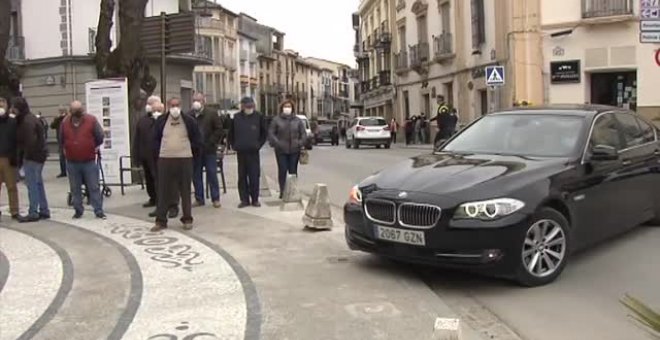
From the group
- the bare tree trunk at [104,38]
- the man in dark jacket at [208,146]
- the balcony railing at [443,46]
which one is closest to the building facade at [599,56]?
the balcony railing at [443,46]

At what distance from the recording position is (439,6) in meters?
36.6

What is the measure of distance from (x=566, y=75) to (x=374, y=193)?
2150cm

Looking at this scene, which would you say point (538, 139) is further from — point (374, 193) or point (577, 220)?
point (374, 193)

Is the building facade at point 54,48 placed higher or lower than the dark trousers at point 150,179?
higher

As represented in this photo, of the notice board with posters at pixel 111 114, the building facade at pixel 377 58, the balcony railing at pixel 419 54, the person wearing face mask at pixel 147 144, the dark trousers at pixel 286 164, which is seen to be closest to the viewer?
the person wearing face mask at pixel 147 144

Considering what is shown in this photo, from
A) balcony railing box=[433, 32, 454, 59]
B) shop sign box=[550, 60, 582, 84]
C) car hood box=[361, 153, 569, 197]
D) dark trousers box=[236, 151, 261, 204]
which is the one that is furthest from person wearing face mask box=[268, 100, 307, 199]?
balcony railing box=[433, 32, 454, 59]

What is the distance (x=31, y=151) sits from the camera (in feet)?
34.2

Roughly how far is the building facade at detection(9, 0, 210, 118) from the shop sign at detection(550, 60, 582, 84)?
1609 cm

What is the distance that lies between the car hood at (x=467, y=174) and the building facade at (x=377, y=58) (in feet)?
137

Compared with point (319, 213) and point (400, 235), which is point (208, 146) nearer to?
point (319, 213)

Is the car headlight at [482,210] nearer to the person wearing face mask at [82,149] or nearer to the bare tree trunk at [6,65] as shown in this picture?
the person wearing face mask at [82,149]

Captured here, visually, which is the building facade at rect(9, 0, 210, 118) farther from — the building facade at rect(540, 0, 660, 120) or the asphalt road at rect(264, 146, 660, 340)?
the asphalt road at rect(264, 146, 660, 340)

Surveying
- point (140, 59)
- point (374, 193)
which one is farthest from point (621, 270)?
point (140, 59)

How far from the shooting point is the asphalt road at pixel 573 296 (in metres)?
5.19
